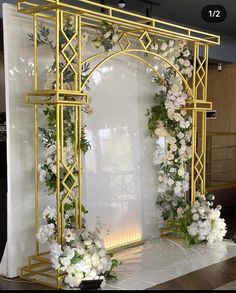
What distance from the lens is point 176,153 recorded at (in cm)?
611

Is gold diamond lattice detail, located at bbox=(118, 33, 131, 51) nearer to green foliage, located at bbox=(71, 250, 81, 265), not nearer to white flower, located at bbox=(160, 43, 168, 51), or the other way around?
white flower, located at bbox=(160, 43, 168, 51)

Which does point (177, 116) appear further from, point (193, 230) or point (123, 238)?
point (123, 238)

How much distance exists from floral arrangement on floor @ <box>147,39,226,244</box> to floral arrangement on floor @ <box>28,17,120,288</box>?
1419mm

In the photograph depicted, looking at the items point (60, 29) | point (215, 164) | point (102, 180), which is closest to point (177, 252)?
point (102, 180)

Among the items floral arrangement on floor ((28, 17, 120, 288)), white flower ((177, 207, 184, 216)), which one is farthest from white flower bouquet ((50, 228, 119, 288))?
white flower ((177, 207, 184, 216))

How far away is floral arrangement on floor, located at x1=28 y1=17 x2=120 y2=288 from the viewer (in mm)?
4184

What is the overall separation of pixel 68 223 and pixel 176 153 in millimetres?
2035

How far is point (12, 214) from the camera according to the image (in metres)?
4.51

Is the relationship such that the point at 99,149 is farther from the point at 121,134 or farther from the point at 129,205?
the point at 129,205

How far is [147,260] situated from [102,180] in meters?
0.97

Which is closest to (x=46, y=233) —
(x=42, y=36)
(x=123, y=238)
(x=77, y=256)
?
(x=77, y=256)

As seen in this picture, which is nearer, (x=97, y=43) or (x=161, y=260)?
(x=97, y=43)

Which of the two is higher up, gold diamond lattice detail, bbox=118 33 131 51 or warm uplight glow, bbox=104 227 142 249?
gold diamond lattice detail, bbox=118 33 131 51

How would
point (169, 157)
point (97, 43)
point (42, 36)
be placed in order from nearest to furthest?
point (42, 36)
point (97, 43)
point (169, 157)
